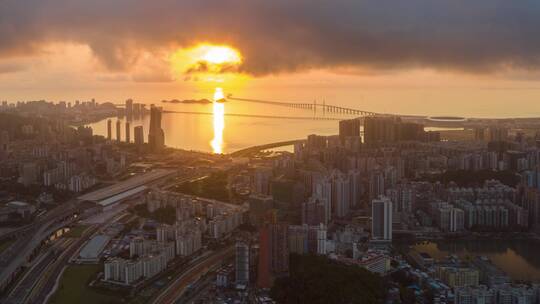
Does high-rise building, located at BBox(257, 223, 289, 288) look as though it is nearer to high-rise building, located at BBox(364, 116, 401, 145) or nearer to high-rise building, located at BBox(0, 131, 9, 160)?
high-rise building, located at BBox(0, 131, 9, 160)

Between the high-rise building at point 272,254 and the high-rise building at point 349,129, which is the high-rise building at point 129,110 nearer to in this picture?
the high-rise building at point 349,129

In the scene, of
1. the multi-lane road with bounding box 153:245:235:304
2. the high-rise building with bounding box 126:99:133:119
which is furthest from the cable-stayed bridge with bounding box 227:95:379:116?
the multi-lane road with bounding box 153:245:235:304

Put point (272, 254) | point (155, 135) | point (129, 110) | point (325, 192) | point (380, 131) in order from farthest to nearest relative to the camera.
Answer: point (129, 110)
point (155, 135)
point (380, 131)
point (325, 192)
point (272, 254)

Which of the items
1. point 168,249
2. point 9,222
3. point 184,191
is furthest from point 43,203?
point 168,249

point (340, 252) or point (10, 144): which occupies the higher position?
point (10, 144)

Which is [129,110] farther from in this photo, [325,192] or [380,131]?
[325,192]

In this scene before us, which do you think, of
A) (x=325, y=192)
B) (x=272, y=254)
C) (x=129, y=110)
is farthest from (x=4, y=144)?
(x=129, y=110)

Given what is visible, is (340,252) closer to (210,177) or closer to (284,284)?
(284,284)

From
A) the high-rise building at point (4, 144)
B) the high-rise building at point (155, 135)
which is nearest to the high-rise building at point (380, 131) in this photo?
the high-rise building at point (155, 135)
